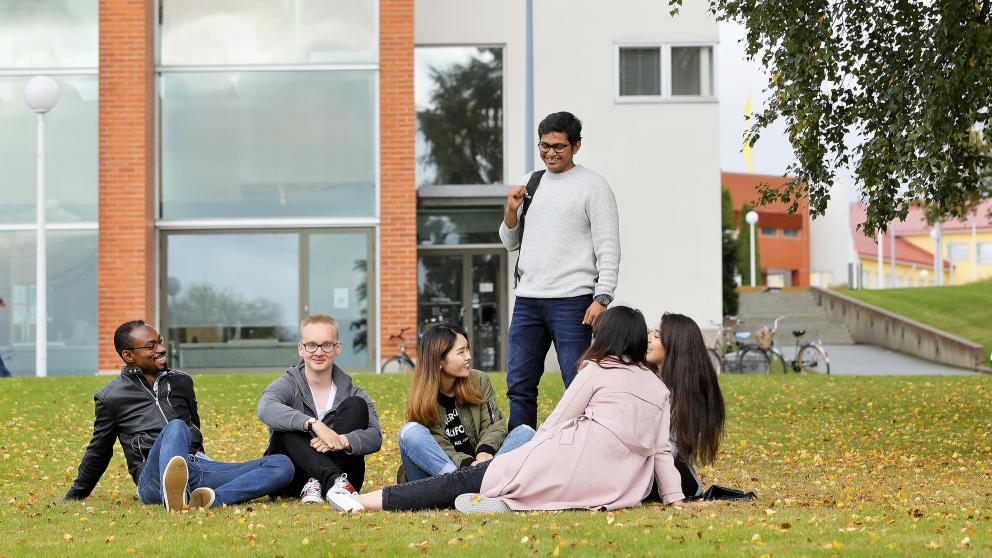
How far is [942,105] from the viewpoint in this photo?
35.1ft

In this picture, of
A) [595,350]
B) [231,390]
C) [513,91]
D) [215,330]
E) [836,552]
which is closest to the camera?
[836,552]

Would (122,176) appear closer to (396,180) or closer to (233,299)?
(233,299)

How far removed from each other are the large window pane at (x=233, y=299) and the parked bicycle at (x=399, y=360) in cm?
151

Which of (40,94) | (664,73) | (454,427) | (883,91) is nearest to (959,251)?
(664,73)

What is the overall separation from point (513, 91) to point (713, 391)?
1719 centimetres

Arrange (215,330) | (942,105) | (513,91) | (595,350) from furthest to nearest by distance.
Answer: (513,91)
(215,330)
(942,105)
(595,350)

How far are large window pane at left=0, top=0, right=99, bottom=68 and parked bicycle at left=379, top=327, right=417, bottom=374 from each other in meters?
6.30

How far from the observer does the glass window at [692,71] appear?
24.3m

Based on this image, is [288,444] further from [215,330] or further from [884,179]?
[215,330]

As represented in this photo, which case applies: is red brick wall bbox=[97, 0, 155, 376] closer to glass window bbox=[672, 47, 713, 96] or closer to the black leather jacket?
glass window bbox=[672, 47, 713, 96]

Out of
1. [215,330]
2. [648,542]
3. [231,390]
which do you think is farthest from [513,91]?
[648,542]

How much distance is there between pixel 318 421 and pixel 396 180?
1415cm

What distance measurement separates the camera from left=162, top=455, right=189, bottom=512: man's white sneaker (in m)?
6.96

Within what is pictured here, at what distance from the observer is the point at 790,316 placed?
36375 millimetres
